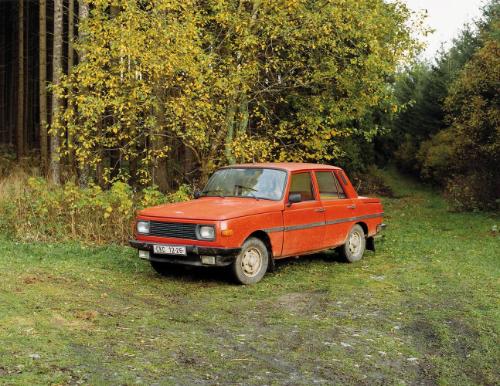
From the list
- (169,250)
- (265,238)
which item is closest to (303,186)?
(265,238)

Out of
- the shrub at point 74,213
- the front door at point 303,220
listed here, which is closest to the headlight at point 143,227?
the front door at point 303,220

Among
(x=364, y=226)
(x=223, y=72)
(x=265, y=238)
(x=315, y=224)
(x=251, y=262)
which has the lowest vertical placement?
(x=251, y=262)

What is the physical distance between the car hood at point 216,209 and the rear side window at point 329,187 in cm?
145

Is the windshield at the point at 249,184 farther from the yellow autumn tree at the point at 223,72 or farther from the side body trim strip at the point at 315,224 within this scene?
the yellow autumn tree at the point at 223,72

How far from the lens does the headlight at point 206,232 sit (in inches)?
349

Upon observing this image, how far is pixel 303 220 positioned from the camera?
404 inches

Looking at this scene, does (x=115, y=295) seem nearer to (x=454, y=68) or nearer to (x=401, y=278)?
(x=401, y=278)

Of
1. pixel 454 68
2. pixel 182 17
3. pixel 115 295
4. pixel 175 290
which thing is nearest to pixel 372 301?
pixel 175 290

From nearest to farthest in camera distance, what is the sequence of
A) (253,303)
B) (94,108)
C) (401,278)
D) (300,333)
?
(300,333)
(253,303)
(401,278)
(94,108)

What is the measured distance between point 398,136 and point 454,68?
8550mm

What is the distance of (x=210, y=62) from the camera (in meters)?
13.3

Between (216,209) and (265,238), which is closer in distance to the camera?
(216,209)

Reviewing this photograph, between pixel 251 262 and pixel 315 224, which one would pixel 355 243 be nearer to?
pixel 315 224

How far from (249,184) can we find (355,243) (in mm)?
2722
